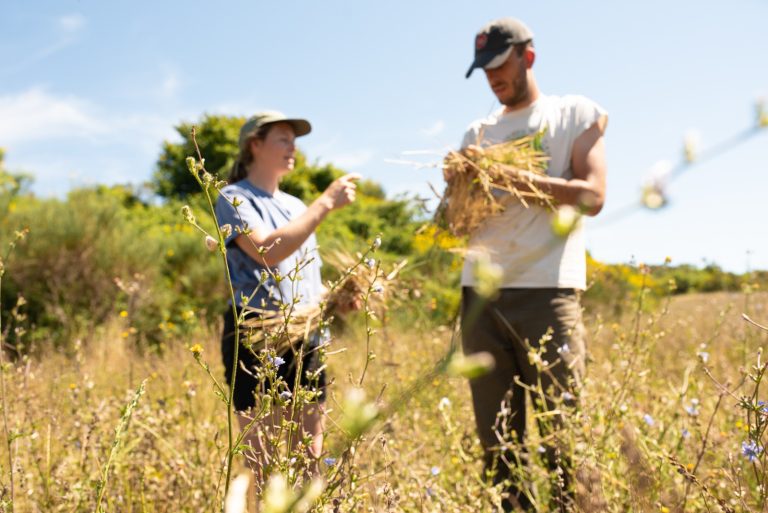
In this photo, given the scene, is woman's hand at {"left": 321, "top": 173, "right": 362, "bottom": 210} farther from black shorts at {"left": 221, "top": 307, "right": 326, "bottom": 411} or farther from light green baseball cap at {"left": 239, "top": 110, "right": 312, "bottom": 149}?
black shorts at {"left": 221, "top": 307, "right": 326, "bottom": 411}

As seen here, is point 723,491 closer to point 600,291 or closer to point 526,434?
point 526,434

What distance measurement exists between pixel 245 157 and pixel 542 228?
1.29m

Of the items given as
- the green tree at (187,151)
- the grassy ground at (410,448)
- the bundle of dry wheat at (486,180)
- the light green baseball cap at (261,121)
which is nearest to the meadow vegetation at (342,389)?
the grassy ground at (410,448)

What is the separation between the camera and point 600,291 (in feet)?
34.2

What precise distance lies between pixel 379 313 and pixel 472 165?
28.2 inches

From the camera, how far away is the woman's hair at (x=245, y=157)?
8.71 ft

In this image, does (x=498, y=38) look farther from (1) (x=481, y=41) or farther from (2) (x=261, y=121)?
(2) (x=261, y=121)

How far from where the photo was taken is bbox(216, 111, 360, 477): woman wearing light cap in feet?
7.37

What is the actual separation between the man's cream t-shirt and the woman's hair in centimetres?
91

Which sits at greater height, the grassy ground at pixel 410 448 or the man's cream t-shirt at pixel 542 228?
the man's cream t-shirt at pixel 542 228

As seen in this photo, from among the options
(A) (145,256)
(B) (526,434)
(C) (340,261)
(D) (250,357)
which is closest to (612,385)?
(B) (526,434)

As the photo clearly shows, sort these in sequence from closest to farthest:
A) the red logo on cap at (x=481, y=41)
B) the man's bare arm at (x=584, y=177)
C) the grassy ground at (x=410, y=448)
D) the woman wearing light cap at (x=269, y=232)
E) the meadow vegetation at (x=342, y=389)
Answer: the meadow vegetation at (x=342, y=389) < the grassy ground at (x=410, y=448) < the woman wearing light cap at (x=269, y=232) < the man's bare arm at (x=584, y=177) < the red logo on cap at (x=481, y=41)

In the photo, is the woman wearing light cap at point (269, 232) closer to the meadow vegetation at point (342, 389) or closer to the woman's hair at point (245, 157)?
the woman's hair at point (245, 157)

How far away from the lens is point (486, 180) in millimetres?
2455
